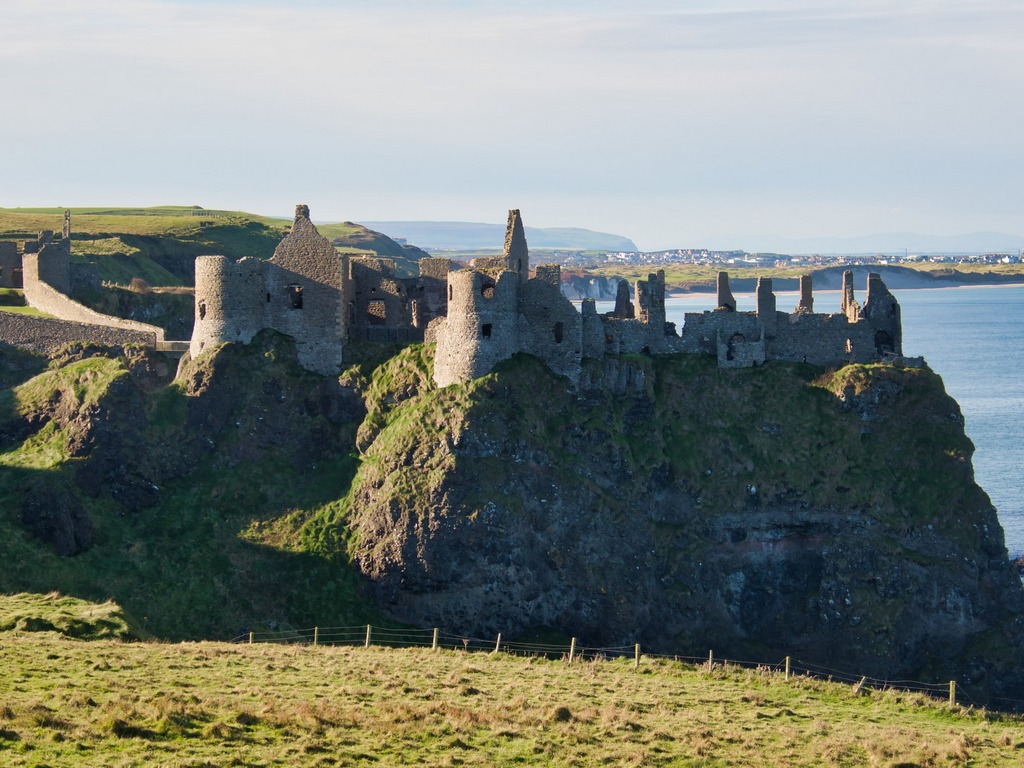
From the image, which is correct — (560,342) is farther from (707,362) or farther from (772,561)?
(772,561)

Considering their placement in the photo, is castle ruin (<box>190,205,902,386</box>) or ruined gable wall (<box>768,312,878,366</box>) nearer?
castle ruin (<box>190,205,902,386</box>)

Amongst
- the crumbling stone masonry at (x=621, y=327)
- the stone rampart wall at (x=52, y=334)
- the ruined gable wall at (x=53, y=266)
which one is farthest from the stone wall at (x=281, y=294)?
the ruined gable wall at (x=53, y=266)

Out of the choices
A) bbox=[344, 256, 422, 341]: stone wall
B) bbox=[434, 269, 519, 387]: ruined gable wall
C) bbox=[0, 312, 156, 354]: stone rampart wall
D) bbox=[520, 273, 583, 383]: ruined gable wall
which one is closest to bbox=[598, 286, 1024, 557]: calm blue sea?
bbox=[520, 273, 583, 383]: ruined gable wall

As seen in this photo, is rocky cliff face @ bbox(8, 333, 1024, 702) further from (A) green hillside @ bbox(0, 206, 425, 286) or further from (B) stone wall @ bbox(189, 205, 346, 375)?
(A) green hillside @ bbox(0, 206, 425, 286)

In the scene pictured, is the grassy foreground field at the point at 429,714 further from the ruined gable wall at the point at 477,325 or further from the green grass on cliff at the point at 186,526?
the ruined gable wall at the point at 477,325

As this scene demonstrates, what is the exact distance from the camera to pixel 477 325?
6950 cm

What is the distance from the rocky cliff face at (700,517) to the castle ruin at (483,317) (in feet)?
4.36

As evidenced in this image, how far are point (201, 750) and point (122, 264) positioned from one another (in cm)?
7572

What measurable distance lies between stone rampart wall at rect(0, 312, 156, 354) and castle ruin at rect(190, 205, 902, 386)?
15.0 ft

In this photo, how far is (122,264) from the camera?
347 ft

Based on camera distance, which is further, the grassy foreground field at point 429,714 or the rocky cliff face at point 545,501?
the rocky cliff face at point 545,501

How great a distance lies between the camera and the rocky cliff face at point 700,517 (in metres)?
66.7

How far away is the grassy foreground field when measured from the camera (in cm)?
3484

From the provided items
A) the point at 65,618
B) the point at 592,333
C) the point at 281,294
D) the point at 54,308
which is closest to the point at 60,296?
the point at 54,308
